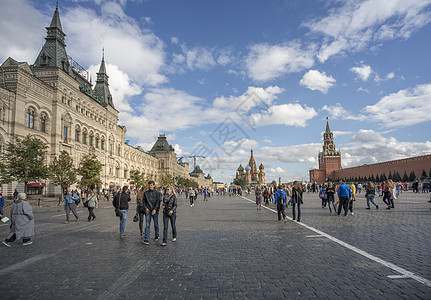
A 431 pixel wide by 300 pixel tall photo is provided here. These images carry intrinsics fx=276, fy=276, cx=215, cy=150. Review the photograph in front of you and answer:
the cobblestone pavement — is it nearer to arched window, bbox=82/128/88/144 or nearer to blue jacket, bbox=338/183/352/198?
blue jacket, bbox=338/183/352/198

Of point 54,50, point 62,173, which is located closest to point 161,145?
point 54,50

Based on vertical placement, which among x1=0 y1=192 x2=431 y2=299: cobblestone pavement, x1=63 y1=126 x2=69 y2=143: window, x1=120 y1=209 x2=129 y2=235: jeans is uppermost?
x1=63 y1=126 x2=69 y2=143: window

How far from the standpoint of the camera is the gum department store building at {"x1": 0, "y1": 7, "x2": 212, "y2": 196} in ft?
94.1

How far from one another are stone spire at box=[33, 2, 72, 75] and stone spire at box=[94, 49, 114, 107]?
12086 millimetres

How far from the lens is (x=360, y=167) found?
99500mm

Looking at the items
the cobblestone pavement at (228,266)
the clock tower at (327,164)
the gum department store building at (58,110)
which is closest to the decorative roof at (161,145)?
the gum department store building at (58,110)

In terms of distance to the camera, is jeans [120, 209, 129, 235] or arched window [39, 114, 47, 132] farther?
arched window [39, 114, 47, 132]

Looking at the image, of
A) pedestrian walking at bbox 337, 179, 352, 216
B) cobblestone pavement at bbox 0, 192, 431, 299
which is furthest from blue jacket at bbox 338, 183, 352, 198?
cobblestone pavement at bbox 0, 192, 431, 299

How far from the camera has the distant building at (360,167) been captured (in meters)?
67.2

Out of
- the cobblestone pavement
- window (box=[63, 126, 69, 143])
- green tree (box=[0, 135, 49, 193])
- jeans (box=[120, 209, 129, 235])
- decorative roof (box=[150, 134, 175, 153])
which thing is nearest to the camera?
the cobblestone pavement

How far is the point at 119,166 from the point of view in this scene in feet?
182

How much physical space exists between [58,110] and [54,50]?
8.96 m

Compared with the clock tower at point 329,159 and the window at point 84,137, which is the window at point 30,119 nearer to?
the window at point 84,137

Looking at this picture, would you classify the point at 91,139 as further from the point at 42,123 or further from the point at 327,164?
the point at 327,164
